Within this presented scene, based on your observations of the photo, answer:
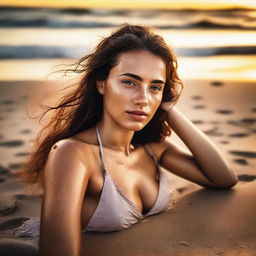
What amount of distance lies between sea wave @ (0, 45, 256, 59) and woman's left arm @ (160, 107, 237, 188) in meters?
6.57

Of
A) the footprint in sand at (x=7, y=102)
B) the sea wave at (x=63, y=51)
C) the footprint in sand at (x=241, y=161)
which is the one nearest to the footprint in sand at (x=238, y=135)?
the footprint in sand at (x=241, y=161)

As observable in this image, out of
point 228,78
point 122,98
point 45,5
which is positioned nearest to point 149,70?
point 122,98

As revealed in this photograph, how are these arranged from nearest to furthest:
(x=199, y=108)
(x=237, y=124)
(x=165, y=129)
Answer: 1. (x=165, y=129)
2. (x=237, y=124)
3. (x=199, y=108)

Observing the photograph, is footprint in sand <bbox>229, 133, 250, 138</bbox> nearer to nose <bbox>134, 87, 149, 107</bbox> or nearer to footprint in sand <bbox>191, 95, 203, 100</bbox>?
footprint in sand <bbox>191, 95, 203, 100</bbox>

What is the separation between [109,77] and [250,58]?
7476mm

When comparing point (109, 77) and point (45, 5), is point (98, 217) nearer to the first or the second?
point (109, 77)

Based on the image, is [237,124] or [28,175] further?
[237,124]

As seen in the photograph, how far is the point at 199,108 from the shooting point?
19.2ft

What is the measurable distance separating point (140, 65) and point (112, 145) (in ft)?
1.60

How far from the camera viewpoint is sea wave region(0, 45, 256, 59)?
9195 mm

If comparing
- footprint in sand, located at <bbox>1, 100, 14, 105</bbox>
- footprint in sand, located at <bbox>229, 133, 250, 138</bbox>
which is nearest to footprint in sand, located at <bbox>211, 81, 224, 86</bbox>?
footprint in sand, located at <bbox>229, 133, 250, 138</bbox>

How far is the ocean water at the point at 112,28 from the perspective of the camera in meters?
8.39

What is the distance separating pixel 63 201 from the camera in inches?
73.6

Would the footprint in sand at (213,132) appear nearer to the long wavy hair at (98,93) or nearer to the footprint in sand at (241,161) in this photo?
the footprint in sand at (241,161)
